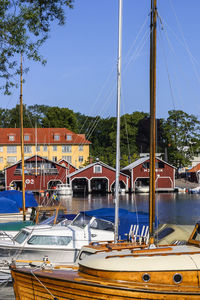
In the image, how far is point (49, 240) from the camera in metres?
18.3

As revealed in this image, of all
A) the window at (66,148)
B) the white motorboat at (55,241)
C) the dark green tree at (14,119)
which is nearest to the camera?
the white motorboat at (55,241)

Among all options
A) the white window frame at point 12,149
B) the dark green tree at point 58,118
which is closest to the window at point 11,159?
the white window frame at point 12,149

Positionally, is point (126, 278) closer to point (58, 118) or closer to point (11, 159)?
point (11, 159)

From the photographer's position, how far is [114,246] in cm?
1367

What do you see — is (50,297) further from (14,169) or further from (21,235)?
(14,169)

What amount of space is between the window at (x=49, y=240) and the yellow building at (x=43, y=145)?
7690cm

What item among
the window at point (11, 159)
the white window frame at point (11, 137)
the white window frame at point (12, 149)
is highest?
the white window frame at point (11, 137)

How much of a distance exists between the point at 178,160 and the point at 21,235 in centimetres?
7675

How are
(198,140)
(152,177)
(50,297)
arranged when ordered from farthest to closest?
(198,140) < (152,177) < (50,297)

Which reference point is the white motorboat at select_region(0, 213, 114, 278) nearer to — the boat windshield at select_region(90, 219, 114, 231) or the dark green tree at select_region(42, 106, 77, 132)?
the boat windshield at select_region(90, 219, 114, 231)

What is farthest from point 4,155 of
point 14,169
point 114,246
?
point 114,246

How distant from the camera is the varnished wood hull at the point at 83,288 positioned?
10.4 m

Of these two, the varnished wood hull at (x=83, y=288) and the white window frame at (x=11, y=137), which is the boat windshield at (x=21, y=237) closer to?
the varnished wood hull at (x=83, y=288)

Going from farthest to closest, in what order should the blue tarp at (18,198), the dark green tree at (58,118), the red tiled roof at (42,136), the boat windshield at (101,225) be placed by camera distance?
the dark green tree at (58,118) < the red tiled roof at (42,136) < the blue tarp at (18,198) < the boat windshield at (101,225)
